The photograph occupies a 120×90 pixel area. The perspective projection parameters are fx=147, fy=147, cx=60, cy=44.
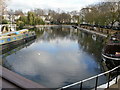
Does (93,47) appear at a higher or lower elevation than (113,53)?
lower

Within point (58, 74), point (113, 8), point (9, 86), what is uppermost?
point (113, 8)

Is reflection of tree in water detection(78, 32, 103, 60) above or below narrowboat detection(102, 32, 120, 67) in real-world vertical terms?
below

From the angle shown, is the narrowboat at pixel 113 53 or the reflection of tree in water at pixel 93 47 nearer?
the narrowboat at pixel 113 53

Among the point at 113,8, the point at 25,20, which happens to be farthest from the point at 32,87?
the point at 25,20

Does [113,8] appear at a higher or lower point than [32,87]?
higher

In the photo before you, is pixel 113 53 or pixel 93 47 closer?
pixel 113 53

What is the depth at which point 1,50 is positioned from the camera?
1424 centimetres

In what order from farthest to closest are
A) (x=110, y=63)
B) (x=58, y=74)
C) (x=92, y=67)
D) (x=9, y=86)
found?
(x=110, y=63), (x=92, y=67), (x=58, y=74), (x=9, y=86)

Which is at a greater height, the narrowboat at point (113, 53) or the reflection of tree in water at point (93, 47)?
the narrowboat at point (113, 53)

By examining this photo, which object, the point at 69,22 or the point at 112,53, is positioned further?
the point at 69,22

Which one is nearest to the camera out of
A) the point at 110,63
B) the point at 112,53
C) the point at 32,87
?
the point at 32,87

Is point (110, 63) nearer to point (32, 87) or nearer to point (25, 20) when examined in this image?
point (32, 87)

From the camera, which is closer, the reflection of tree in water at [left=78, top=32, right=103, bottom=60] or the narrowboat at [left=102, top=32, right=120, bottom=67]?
the narrowboat at [left=102, top=32, right=120, bottom=67]

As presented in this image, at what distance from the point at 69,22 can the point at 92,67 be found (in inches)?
2556
